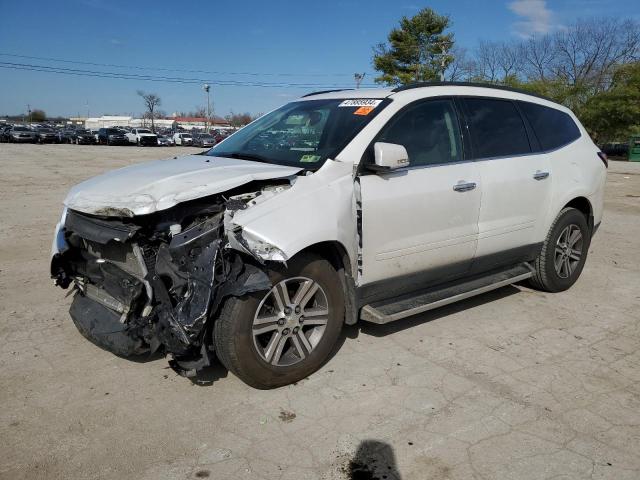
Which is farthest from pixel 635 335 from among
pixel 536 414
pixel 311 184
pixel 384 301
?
pixel 311 184

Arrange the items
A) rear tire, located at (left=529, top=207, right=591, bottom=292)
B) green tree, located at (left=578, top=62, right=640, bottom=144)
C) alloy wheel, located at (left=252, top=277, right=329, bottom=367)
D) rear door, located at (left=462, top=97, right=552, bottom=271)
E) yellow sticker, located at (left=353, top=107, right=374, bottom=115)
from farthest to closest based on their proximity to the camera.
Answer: green tree, located at (left=578, top=62, right=640, bottom=144) < rear tire, located at (left=529, top=207, right=591, bottom=292) < rear door, located at (left=462, top=97, right=552, bottom=271) < yellow sticker, located at (left=353, top=107, right=374, bottom=115) < alloy wheel, located at (left=252, top=277, right=329, bottom=367)

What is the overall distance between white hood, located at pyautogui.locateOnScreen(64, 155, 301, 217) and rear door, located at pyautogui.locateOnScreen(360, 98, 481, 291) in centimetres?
67

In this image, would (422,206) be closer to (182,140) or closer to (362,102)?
(362,102)

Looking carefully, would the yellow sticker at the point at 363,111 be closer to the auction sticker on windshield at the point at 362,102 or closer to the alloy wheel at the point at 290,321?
the auction sticker on windshield at the point at 362,102

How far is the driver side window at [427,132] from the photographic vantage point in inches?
150

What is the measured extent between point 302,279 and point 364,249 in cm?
52

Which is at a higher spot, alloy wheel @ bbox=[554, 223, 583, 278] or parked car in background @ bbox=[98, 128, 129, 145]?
parked car in background @ bbox=[98, 128, 129, 145]

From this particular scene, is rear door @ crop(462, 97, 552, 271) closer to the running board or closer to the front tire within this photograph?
the running board

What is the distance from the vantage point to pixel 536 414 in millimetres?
3072

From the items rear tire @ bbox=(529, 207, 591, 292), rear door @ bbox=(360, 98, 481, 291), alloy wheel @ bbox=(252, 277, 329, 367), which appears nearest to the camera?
alloy wheel @ bbox=(252, 277, 329, 367)

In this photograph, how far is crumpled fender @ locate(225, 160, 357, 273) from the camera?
2.97 metres

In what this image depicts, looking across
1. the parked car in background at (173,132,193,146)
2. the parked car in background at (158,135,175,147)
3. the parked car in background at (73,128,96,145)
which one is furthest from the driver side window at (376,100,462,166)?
the parked car in background at (173,132,193,146)

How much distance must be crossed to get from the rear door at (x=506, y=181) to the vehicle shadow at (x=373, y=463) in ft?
6.71

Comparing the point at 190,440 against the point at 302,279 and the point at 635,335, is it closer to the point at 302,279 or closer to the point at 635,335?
the point at 302,279
